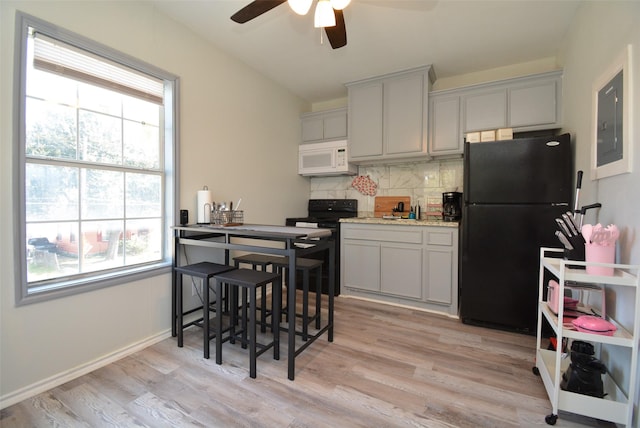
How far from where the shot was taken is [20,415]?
1407 millimetres

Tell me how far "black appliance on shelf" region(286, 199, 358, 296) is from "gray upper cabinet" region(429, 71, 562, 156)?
1.29 meters

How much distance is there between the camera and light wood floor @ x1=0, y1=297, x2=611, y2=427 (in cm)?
141

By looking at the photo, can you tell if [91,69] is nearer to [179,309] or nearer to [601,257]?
[179,309]

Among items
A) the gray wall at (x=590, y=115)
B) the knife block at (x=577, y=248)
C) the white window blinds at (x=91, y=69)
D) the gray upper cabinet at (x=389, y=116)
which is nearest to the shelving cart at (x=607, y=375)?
the gray wall at (x=590, y=115)

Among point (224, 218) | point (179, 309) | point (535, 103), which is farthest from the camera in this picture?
point (535, 103)

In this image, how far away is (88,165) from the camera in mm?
1825

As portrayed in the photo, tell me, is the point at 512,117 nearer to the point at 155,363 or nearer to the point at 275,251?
the point at 275,251

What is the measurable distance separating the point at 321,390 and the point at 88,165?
2086mm

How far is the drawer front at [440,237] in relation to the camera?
277cm

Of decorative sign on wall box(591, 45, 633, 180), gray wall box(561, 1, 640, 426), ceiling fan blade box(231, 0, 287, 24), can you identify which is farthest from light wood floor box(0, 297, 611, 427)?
Result: ceiling fan blade box(231, 0, 287, 24)

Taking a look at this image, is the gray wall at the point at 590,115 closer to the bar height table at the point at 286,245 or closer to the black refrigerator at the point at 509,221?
the black refrigerator at the point at 509,221

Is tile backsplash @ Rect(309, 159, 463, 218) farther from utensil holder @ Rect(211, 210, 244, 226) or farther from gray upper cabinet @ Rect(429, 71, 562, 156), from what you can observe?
utensil holder @ Rect(211, 210, 244, 226)

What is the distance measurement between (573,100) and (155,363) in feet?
12.5

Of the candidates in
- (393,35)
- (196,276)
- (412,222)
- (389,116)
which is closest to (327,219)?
(412,222)
